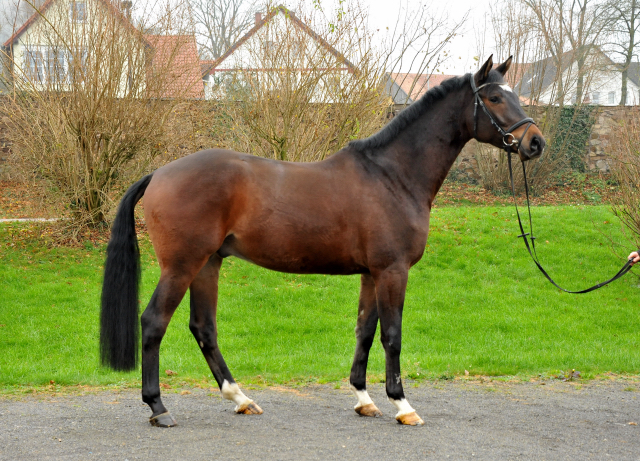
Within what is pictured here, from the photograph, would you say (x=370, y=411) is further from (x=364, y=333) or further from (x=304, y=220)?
(x=304, y=220)

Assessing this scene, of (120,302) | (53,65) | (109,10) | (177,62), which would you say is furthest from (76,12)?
(120,302)

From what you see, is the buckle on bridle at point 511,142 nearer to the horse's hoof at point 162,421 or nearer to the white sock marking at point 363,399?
the white sock marking at point 363,399

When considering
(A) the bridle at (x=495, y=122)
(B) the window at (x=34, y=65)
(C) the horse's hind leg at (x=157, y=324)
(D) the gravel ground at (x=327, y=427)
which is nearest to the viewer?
(D) the gravel ground at (x=327, y=427)

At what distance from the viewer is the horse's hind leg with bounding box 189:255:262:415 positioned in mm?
4422

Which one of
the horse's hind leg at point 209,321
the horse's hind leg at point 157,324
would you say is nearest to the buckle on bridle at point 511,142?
the horse's hind leg at point 209,321

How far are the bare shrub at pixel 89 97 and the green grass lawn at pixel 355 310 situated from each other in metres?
1.44

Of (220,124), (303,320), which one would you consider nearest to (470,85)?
(303,320)

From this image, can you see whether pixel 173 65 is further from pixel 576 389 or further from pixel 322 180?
pixel 576 389

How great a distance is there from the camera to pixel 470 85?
443 cm

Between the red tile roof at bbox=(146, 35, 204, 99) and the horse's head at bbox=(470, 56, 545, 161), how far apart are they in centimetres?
776

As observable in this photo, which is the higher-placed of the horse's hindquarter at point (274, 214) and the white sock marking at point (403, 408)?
the horse's hindquarter at point (274, 214)

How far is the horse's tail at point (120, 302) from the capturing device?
161 inches

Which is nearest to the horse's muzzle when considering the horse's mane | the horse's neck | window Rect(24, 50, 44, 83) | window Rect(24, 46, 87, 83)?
the horse's neck

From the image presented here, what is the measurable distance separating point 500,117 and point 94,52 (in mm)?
8323
